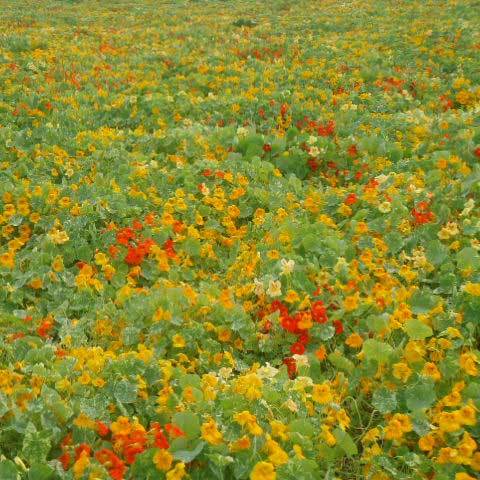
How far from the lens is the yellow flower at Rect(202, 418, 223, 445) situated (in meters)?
3.55

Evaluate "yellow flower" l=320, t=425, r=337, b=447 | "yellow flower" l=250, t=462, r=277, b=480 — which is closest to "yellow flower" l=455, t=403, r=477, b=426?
"yellow flower" l=320, t=425, r=337, b=447

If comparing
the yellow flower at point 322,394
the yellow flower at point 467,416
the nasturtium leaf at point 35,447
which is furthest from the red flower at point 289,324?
the nasturtium leaf at point 35,447

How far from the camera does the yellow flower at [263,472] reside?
336 centimetres

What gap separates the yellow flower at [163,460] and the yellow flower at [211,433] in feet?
0.76

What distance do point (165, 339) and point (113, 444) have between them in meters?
1.26

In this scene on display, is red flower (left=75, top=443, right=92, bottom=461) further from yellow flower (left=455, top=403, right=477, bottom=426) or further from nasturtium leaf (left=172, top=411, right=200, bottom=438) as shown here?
yellow flower (left=455, top=403, right=477, bottom=426)

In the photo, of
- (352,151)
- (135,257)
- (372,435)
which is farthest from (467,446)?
(352,151)

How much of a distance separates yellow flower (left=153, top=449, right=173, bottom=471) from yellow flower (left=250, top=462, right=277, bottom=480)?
46cm

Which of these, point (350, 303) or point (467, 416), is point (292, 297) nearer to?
point (350, 303)

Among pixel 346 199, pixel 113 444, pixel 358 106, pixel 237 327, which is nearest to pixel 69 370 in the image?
pixel 113 444

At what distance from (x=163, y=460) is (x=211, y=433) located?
1.01 feet

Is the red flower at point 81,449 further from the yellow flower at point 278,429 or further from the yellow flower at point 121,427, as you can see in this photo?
the yellow flower at point 278,429

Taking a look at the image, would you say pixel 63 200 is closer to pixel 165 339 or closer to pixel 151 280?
pixel 151 280

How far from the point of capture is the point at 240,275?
5.97 meters
